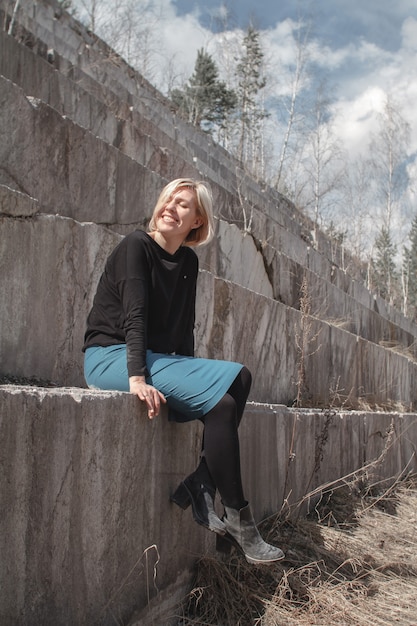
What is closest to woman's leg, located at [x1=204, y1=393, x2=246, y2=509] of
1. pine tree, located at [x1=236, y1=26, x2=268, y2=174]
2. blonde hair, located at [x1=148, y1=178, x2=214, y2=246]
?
blonde hair, located at [x1=148, y1=178, x2=214, y2=246]

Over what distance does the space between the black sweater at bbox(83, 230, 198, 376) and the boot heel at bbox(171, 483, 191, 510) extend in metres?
0.45

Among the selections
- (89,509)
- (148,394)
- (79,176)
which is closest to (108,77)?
(79,176)

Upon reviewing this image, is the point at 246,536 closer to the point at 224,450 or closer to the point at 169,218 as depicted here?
the point at 224,450

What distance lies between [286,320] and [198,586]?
2582mm

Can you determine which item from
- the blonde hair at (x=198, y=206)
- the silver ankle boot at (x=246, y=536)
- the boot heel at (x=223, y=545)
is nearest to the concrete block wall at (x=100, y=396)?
the boot heel at (x=223, y=545)

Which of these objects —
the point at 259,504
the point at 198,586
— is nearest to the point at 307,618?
the point at 198,586

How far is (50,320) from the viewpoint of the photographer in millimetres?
2549

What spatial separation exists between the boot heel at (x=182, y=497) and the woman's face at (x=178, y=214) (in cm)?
102

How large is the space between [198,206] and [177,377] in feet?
2.76

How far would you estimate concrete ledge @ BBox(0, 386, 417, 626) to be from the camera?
1.56m

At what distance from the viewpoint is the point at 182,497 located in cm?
224

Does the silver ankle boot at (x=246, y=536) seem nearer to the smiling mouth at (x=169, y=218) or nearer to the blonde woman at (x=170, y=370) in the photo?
the blonde woman at (x=170, y=370)

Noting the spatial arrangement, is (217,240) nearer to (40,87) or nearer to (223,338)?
(223,338)

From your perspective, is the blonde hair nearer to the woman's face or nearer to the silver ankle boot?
the woman's face
